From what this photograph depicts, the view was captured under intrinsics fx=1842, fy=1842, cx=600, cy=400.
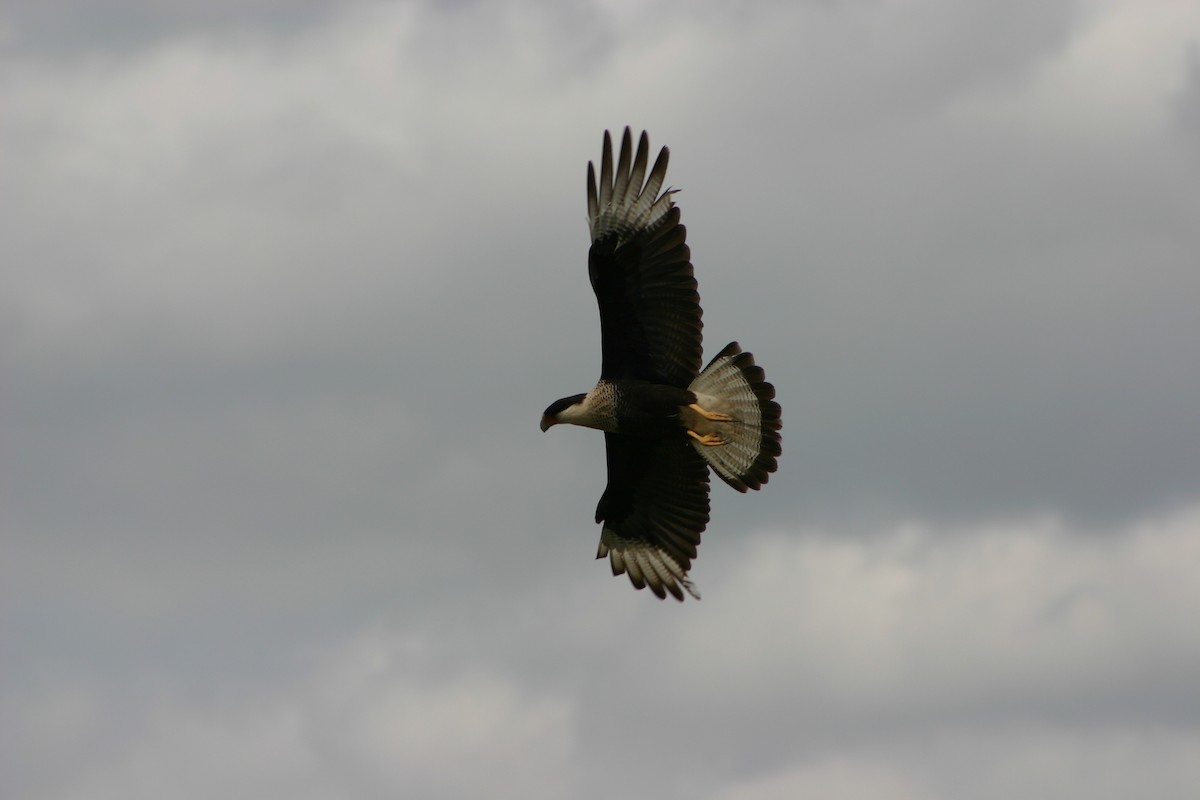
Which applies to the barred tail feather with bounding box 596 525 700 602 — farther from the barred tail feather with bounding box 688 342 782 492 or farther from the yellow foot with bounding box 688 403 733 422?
the yellow foot with bounding box 688 403 733 422

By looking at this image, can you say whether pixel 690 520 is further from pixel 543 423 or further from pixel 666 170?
pixel 666 170

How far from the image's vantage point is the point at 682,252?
14.6 metres

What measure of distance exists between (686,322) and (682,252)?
1.98 feet

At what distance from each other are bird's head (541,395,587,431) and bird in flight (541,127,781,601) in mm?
11

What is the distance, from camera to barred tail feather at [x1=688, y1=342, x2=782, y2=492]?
1519 centimetres

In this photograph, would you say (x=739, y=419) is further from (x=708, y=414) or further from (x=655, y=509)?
(x=655, y=509)

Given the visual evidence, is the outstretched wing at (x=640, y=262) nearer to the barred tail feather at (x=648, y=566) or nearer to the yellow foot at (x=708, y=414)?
the yellow foot at (x=708, y=414)

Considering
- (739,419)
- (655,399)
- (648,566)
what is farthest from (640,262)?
(648,566)

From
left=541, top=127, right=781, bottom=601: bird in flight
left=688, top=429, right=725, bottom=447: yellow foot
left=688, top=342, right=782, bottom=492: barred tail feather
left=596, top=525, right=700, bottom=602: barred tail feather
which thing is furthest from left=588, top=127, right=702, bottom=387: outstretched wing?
left=596, top=525, right=700, bottom=602: barred tail feather

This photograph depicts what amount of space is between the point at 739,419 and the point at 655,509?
1.21m

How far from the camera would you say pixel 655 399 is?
1488 centimetres

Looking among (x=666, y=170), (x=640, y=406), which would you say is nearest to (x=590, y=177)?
(x=666, y=170)

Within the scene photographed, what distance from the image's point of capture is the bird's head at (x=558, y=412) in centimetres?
1503

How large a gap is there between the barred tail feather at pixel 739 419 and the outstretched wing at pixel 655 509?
328mm
